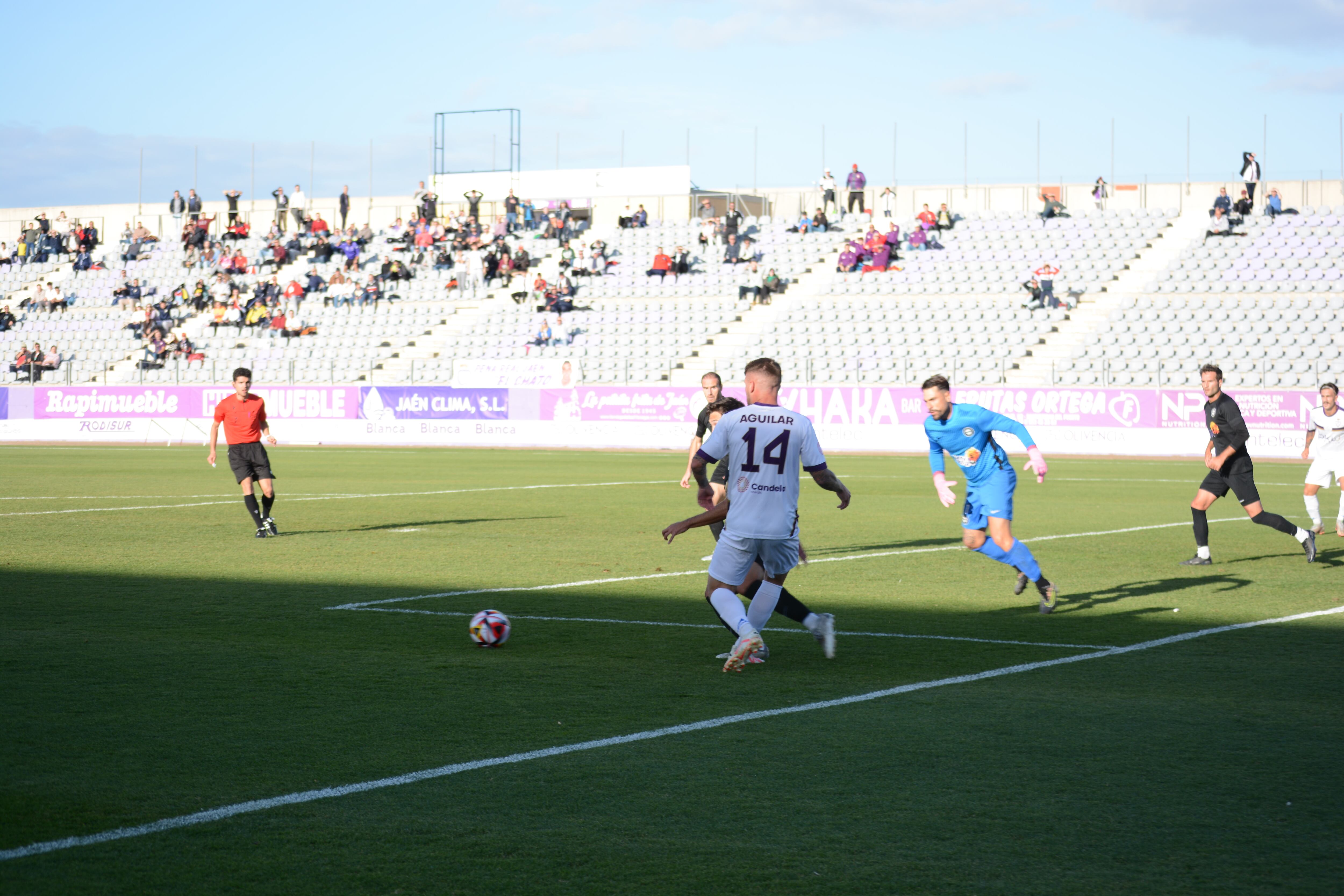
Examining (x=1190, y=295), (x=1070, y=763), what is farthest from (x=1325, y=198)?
(x=1070, y=763)

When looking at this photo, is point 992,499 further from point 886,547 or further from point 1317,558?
point 1317,558

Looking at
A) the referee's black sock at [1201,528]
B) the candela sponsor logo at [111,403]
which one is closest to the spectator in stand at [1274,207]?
the referee's black sock at [1201,528]

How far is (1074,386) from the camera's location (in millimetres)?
36125

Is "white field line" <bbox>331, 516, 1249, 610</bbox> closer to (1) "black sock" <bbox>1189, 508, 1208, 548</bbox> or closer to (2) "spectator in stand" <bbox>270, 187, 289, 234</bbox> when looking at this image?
(1) "black sock" <bbox>1189, 508, 1208, 548</bbox>

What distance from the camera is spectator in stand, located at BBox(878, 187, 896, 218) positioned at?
5112cm

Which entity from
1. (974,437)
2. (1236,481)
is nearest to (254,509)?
(974,437)

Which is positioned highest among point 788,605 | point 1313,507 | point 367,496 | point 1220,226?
point 1220,226

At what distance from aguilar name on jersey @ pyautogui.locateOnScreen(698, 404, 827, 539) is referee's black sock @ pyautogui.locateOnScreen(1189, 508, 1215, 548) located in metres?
7.12

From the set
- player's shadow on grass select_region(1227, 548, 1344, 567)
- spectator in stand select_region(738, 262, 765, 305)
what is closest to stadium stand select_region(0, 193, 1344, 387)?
spectator in stand select_region(738, 262, 765, 305)

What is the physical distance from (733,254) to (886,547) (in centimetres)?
3478

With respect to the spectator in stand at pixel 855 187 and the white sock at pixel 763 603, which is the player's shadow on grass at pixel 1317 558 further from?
the spectator in stand at pixel 855 187

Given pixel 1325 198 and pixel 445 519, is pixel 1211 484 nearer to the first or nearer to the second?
pixel 445 519

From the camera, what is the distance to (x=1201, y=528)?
13844 millimetres

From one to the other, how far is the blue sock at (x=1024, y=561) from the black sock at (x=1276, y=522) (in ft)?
14.2
